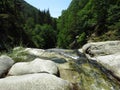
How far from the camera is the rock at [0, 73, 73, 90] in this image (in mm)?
8016

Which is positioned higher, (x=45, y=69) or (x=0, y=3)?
(x=0, y=3)

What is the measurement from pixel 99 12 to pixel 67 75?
29903mm

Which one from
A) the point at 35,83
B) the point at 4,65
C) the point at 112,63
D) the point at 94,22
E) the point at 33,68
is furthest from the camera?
the point at 94,22

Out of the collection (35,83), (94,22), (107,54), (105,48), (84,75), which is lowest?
(107,54)

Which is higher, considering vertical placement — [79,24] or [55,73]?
[79,24]

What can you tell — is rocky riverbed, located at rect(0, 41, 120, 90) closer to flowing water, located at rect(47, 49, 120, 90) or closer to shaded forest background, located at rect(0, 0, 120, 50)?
flowing water, located at rect(47, 49, 120, 90)

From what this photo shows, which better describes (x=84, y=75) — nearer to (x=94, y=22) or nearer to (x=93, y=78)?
(x=93, y=78)

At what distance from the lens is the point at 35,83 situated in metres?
8.13

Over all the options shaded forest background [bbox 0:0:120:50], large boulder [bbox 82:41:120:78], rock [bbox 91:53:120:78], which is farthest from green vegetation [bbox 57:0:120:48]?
rock [bbox 91:53:120:78]

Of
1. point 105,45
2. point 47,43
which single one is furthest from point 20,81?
point 47,43

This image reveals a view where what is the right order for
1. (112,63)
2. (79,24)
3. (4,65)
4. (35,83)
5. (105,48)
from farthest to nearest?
(79,24)
(105,48)
(112,63)
(4,65)
(35,83)

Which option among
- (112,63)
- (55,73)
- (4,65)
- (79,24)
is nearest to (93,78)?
(55,73)

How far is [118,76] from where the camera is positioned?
11461 mm

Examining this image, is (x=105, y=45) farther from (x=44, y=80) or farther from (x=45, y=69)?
(x=44, y=80)
